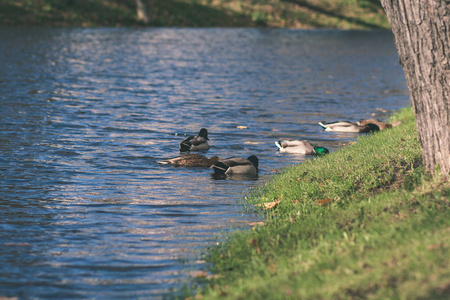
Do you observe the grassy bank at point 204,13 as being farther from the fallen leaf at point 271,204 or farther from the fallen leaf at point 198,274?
the fallen leaf at point 198,274

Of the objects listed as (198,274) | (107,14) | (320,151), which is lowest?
(198,274)

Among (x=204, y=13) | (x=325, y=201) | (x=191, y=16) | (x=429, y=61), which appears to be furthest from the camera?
(x=204, y=13)

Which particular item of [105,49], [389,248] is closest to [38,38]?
[105,49]

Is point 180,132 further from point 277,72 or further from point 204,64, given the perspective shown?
point 204,64

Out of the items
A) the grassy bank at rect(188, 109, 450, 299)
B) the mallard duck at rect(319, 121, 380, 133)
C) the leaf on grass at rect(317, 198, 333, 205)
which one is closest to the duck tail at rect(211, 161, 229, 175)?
the grassy bank at rect(188, 109, 450, 299)

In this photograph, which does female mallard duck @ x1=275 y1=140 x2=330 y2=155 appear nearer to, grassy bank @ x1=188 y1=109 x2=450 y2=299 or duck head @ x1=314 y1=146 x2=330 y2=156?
duck head @ x1=314 y1=146 x2=330 y2=156

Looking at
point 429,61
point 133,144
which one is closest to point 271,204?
point 429,61

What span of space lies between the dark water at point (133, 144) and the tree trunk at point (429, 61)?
2509mm

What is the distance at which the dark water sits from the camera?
6.44 metres

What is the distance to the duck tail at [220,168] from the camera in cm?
1065

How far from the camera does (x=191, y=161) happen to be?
37.6ft

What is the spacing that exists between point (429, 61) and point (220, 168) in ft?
15.6

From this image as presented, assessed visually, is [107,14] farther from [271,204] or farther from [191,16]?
[271,204]

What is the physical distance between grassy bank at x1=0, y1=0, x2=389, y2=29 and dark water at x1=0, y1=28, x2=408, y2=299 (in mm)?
18544
